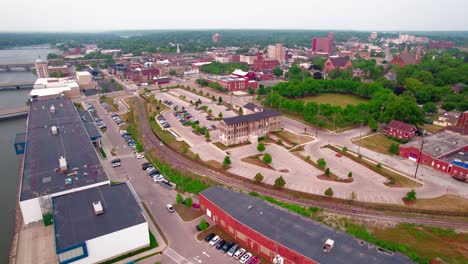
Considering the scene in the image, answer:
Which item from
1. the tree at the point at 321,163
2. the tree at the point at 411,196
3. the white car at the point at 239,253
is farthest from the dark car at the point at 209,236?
the tree at the point at 411,196

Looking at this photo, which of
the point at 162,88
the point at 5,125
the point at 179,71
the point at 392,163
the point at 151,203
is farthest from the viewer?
the point at 179,71

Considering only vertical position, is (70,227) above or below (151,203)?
above

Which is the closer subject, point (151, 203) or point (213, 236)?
point (213, 236)

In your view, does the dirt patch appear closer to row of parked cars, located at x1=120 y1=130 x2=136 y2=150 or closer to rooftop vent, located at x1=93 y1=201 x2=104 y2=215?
row of parked cars, located at x1=120 y1=130 x2=136 y2=150

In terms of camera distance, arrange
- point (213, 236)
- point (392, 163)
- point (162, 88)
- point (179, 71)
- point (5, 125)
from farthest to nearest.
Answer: point (179, 71)
point (162, 88)
point (5, 125)
point (392, 163)
point (213, 236)

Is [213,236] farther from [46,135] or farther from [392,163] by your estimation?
[46,135]

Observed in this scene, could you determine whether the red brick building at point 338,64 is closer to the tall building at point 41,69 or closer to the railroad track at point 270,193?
the railroad track at point 270,193

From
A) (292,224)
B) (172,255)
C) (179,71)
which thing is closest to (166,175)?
(172,255)
